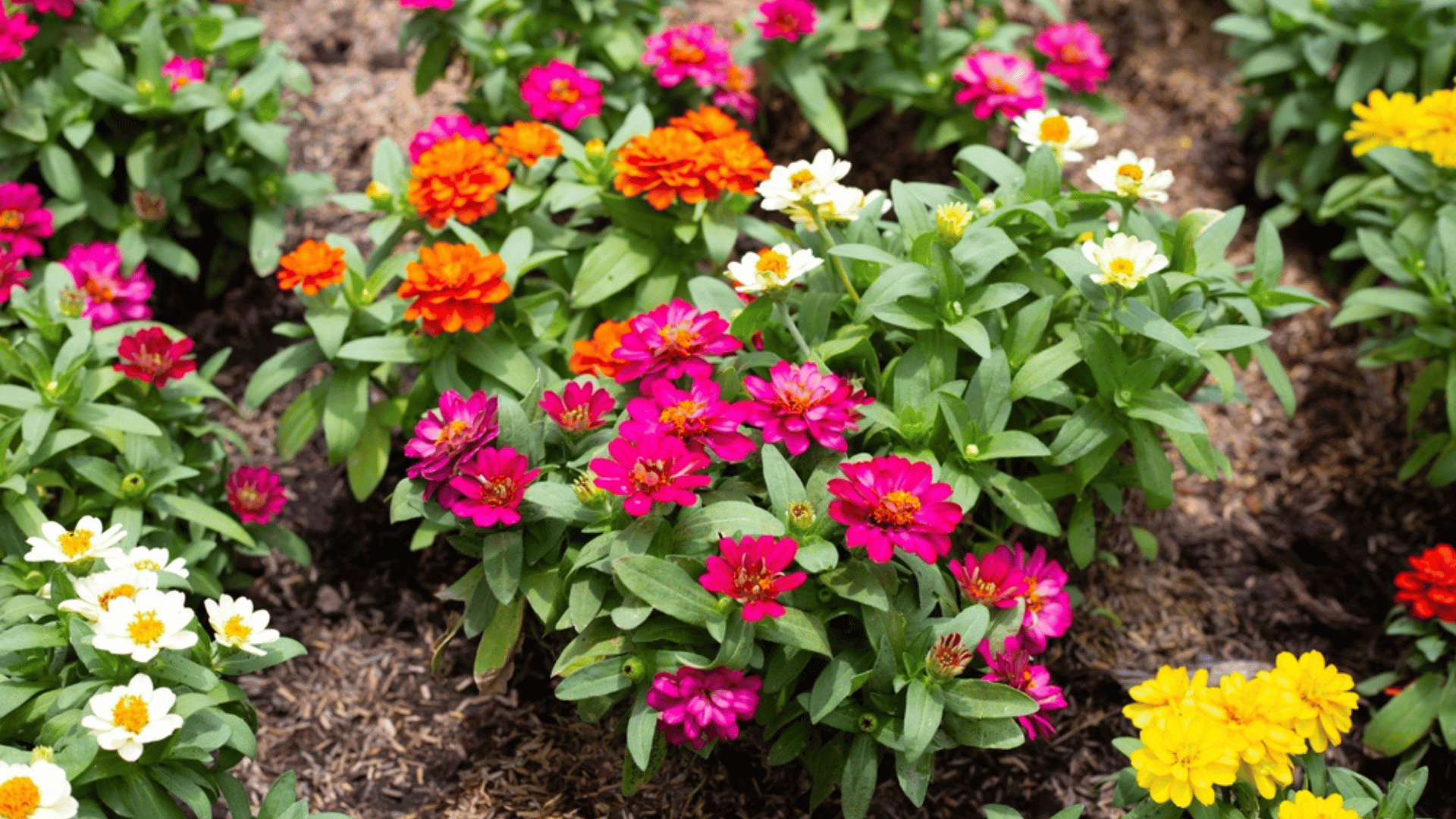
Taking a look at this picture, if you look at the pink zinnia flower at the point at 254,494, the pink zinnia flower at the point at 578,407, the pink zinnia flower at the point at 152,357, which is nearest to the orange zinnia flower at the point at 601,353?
the pink zinnia flower at the point at 578,407

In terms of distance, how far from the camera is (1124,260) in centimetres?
258

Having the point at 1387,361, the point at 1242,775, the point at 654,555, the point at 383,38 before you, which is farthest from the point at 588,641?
the point at 383,38

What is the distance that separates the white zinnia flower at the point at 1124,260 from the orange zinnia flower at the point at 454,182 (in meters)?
1.69

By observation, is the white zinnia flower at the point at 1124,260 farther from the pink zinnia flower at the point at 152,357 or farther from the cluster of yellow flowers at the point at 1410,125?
the pink zinnia flower at the point at 152,357

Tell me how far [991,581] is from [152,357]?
2278 mm

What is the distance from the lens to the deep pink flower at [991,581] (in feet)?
8.52

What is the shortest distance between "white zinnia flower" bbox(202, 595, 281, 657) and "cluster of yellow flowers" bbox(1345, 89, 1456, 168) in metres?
3.59

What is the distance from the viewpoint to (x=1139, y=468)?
9.11ft

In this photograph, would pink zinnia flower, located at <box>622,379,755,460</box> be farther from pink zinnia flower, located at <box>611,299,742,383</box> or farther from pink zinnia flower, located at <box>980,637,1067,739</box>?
pink zinnia flower, located at <box>980,637,1067,739</box>

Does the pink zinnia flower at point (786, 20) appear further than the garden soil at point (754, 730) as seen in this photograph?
Yes

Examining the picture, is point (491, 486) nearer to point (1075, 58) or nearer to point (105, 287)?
point (105, 287)

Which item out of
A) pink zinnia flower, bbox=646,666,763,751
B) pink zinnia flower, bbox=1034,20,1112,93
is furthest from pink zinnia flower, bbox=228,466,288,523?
pink zinnia flower, bbox=1034,20,1112,93

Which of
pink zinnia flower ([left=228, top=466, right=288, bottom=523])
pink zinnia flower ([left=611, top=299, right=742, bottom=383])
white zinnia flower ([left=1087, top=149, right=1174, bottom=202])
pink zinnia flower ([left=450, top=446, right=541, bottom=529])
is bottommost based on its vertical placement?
pink zinnia flower ([left=228, top=466, right=288, bottom=523])

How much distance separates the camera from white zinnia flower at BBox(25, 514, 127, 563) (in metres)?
2.45
